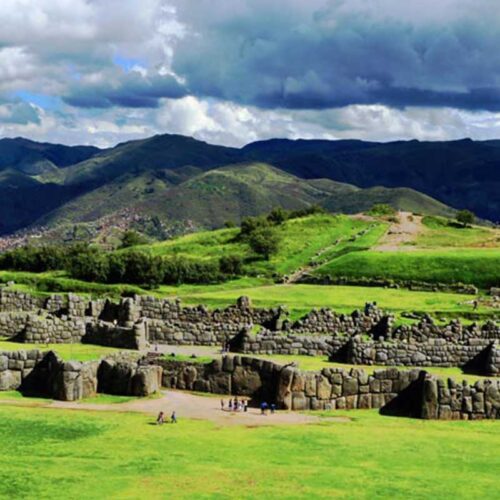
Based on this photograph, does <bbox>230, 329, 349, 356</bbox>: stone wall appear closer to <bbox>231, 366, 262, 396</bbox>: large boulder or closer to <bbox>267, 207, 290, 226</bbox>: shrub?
<bbox>231, 366, 262, 396</bbox>: large boulder

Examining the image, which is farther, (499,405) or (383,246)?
(383,246)

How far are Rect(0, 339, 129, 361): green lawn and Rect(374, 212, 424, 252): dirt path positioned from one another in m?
80.1

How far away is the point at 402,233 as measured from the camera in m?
149

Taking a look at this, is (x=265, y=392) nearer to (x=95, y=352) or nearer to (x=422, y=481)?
(x=95, y=352)

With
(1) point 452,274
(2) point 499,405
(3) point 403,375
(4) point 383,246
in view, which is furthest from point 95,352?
(4) point 383,246

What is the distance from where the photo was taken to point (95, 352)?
145 feet

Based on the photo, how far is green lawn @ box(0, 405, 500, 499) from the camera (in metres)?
22.4

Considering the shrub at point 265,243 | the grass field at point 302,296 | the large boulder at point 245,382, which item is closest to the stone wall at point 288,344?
the large boulder at point 245,382

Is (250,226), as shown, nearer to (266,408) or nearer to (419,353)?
(419,353)

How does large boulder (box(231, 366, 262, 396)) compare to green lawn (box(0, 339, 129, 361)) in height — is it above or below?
below

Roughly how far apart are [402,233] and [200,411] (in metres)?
118

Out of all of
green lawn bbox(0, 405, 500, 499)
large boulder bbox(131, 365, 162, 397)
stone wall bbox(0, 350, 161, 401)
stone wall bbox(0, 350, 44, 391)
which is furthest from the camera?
stone wall bbox(0, 350, 44, 391)

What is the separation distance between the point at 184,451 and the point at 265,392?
10866 mm

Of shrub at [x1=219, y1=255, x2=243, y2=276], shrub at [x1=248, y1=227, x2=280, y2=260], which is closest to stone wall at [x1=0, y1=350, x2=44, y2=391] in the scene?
shrub at [x1=219, y1=255, x2=243, y2=276]
